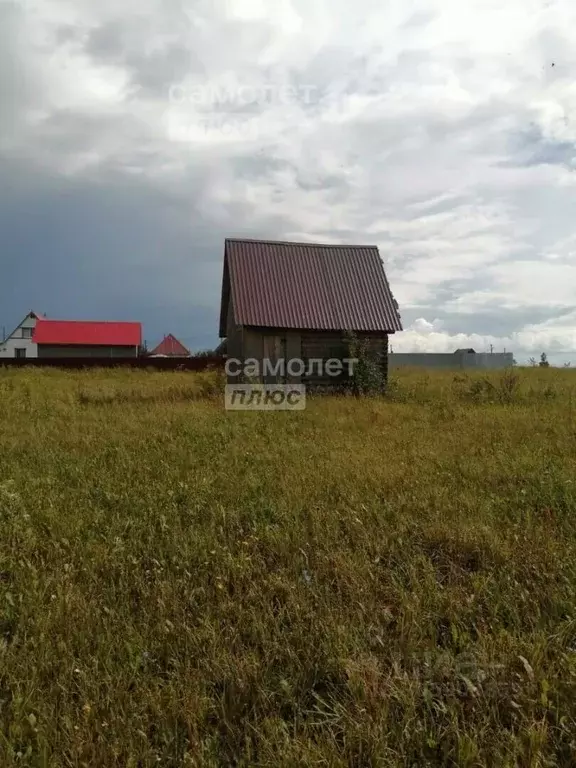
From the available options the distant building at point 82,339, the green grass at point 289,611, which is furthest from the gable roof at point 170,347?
the green grass at point 289,611

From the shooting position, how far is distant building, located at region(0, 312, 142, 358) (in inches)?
1732

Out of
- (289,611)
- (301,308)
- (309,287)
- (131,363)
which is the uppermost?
(309,287)

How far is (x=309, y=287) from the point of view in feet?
52.1

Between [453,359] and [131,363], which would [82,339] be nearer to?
[131,363]

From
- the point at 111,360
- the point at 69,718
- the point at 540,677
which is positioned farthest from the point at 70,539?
the point at 111,360

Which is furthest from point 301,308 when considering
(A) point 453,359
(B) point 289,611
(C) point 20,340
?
(C) point 20,340

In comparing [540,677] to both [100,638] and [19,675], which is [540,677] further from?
[19,675]

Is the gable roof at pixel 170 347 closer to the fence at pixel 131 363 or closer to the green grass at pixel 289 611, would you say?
the fence at pixel 131 363

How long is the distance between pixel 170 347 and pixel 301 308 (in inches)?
1573

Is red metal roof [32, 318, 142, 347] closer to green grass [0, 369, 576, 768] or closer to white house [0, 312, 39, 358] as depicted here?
white house [0, 312, 39, 358]

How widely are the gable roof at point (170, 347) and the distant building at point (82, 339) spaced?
6176 millimetres

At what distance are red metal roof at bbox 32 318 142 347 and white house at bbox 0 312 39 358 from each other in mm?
3101

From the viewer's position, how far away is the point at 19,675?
92.4 inches

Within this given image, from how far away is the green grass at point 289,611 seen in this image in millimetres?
2008
